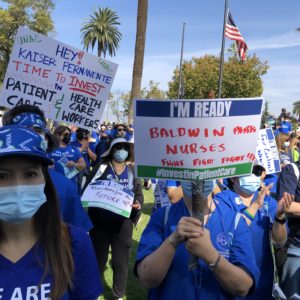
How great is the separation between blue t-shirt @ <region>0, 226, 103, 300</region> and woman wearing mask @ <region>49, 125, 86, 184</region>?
14.8 feet

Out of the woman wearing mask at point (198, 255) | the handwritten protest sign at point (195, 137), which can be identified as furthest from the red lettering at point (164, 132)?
the woman wearing mask at point (198, 255)

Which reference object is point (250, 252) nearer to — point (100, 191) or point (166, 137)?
point (166, 137)

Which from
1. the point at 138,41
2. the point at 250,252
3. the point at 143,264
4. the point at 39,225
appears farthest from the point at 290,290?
the point at 138,41

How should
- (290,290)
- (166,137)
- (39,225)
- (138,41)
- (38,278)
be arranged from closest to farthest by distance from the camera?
(38,278) < (39,225) < (166,137) < (290,290) < (138,41)

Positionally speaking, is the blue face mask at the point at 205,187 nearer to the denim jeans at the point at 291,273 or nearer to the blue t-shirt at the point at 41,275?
the blue t-shirt at the point at 41,275

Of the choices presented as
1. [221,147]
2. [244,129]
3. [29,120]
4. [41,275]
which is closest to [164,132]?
[221,147]

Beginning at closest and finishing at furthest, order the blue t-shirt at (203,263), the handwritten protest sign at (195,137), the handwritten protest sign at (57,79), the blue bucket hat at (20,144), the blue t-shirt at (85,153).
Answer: the blue bucket hat at (20,144) → the handwritten protest sign at (195,137) → the blue t-shirt at (203,263) → the handwritten protest sign at (57,79) → the blue t-shirt at (85,153)

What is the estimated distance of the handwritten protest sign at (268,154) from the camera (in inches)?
185

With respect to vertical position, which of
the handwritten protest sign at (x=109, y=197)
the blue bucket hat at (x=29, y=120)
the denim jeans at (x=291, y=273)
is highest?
the blue bucket hat at (x=29, y=120)

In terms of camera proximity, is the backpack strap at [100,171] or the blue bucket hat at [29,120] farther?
the backpack strap at [100,171]

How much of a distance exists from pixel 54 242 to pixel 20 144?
44 cm

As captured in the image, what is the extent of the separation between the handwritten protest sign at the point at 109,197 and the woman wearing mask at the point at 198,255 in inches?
94.2

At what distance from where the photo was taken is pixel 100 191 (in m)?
4.77

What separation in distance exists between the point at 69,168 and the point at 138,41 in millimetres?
10052
